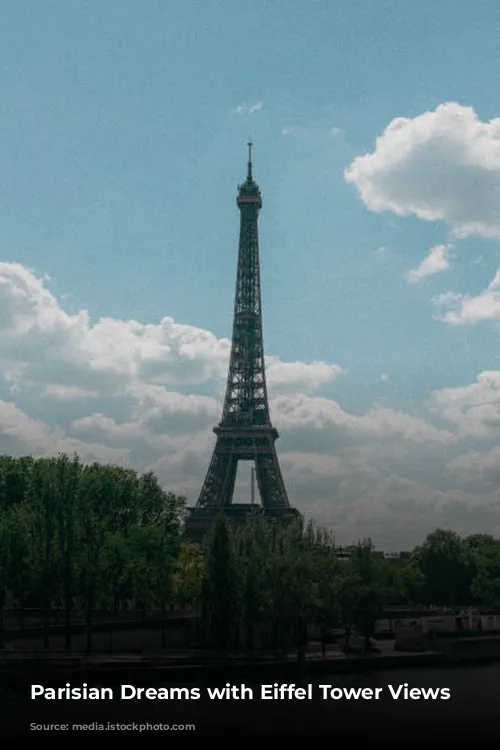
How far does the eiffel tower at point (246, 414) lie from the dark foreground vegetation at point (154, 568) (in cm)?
4943

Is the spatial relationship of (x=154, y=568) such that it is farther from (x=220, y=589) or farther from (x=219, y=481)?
(x=219, y=481)

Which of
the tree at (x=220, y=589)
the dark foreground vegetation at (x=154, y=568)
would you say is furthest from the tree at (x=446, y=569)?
the tree at (x=220, y=589)

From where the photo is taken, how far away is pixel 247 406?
145 meters

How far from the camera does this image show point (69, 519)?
73188mm

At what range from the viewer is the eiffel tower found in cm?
14112

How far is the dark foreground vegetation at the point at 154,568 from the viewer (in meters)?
70.9

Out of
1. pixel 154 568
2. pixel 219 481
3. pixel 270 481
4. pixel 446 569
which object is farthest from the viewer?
pixel 270 481

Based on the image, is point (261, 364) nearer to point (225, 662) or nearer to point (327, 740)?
point (225, 662)

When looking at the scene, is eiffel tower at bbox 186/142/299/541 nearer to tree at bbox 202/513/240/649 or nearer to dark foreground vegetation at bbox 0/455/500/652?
dark foreground vegetation at bbox 0/455/500/652

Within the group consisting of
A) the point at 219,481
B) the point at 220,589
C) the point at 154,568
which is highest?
the point at 219,481

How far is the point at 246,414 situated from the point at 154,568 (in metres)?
67.0

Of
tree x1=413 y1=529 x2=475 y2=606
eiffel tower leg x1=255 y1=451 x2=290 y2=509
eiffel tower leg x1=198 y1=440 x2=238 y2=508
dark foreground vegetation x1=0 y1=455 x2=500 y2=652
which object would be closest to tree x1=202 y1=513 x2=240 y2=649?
dark foreground vegetation x1=0 y1=455 x2=500 y2=652

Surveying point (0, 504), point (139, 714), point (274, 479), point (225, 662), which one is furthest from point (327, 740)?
point (274, 479)

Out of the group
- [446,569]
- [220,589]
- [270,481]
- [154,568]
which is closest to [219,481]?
[270,481]
